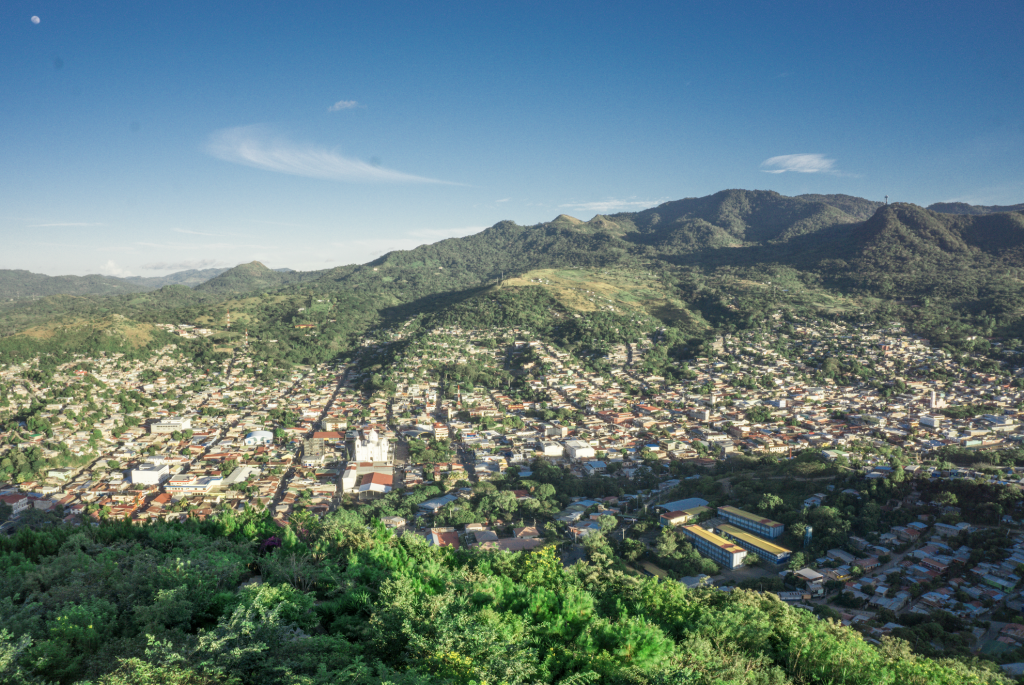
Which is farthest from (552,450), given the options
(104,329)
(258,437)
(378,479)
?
(104,329)

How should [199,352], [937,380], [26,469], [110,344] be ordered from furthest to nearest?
[199,352] → [110,344] → [937,380] → [26,469]

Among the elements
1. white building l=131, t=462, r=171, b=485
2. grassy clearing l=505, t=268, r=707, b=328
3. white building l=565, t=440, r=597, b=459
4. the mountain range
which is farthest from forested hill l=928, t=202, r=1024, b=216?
white building l=131, t=462, r=171, b=485

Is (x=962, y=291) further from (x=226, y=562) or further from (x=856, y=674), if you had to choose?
(x=226, y=562)

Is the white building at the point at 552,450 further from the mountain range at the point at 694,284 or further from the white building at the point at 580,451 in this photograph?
the mountain range at the point at 694,284

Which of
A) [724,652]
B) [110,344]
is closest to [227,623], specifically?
[724,652]

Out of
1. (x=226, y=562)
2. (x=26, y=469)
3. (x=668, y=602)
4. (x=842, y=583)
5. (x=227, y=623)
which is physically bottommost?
(x=842, y=583)

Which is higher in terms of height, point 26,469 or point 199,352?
point 199,352

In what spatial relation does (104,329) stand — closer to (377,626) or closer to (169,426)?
(169,426)
